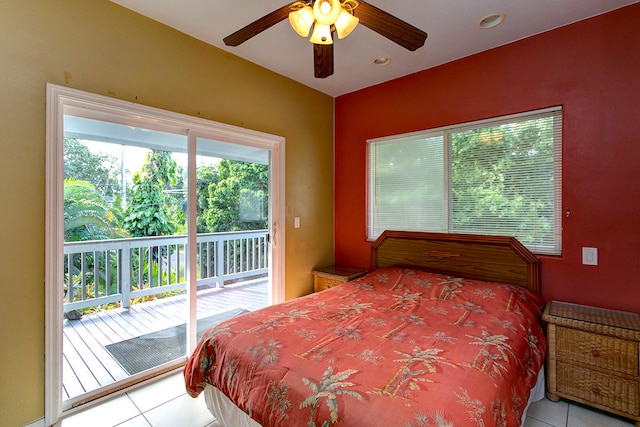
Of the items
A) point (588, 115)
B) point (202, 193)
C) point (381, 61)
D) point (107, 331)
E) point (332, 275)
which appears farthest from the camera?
point (332, 275)

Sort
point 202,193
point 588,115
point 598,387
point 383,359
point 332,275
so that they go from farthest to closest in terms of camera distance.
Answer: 1. point 332,275
2. point 202,193
3. point 588,115
4. point 598,387
5. point 383,359

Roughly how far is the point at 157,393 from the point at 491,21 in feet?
12.0

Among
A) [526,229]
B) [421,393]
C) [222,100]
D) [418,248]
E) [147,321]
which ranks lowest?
[147,321]

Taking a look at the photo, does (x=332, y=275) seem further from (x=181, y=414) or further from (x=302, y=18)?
(x=302, y=18)

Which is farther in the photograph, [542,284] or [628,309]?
[542,284]

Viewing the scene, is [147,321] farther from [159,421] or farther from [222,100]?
[222,100]

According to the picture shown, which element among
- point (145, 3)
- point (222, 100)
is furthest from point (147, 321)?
point (145, 3)

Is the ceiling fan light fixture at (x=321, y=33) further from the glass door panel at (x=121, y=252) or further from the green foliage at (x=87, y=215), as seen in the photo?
the green foliage at (x=87, y=215)

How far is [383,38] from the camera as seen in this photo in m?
2.38

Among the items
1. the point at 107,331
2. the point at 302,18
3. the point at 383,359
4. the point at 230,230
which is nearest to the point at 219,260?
the point at 230,230

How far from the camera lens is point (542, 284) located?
2389mm

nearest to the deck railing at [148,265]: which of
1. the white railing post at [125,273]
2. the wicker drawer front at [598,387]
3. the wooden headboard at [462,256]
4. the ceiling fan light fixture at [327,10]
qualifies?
the white railing post at [125,273]

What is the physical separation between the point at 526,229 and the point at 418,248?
919mm

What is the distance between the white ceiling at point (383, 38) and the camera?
6.67ft
